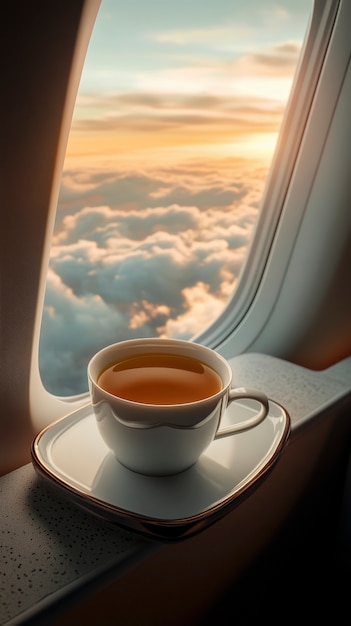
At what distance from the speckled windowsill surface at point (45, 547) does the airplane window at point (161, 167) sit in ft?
0.81

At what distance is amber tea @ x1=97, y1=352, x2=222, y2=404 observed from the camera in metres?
0.65

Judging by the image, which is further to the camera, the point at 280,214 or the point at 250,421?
the point at 280,214

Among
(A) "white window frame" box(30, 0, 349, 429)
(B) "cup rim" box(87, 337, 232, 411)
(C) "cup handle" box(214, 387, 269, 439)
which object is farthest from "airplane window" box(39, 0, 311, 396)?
(C) "cup handle" box(214, 387, 269, 439)

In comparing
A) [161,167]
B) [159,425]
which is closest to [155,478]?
[159,425]

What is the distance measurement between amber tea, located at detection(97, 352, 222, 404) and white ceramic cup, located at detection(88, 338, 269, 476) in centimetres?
1

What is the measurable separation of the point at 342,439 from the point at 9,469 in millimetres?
679

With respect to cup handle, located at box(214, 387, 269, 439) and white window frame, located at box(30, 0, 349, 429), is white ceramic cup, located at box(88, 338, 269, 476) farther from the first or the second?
white window frame, located at box(30, 0, 349, 429)

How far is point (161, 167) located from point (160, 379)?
0.50 meters

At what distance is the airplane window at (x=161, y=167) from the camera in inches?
34.8

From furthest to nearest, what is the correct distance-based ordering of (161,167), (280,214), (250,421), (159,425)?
(280,214) → (161,167) → (250,421) → (159,425)

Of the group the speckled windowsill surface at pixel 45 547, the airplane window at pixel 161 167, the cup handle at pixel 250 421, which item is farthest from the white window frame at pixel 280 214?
the cup handle at pixel 250 421

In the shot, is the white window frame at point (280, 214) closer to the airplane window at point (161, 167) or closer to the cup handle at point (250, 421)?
the airplane window at point (161, 167)

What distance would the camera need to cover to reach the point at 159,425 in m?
0.59

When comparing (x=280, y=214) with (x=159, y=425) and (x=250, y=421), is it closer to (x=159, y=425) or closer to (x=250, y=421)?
(x=250, y=421)
